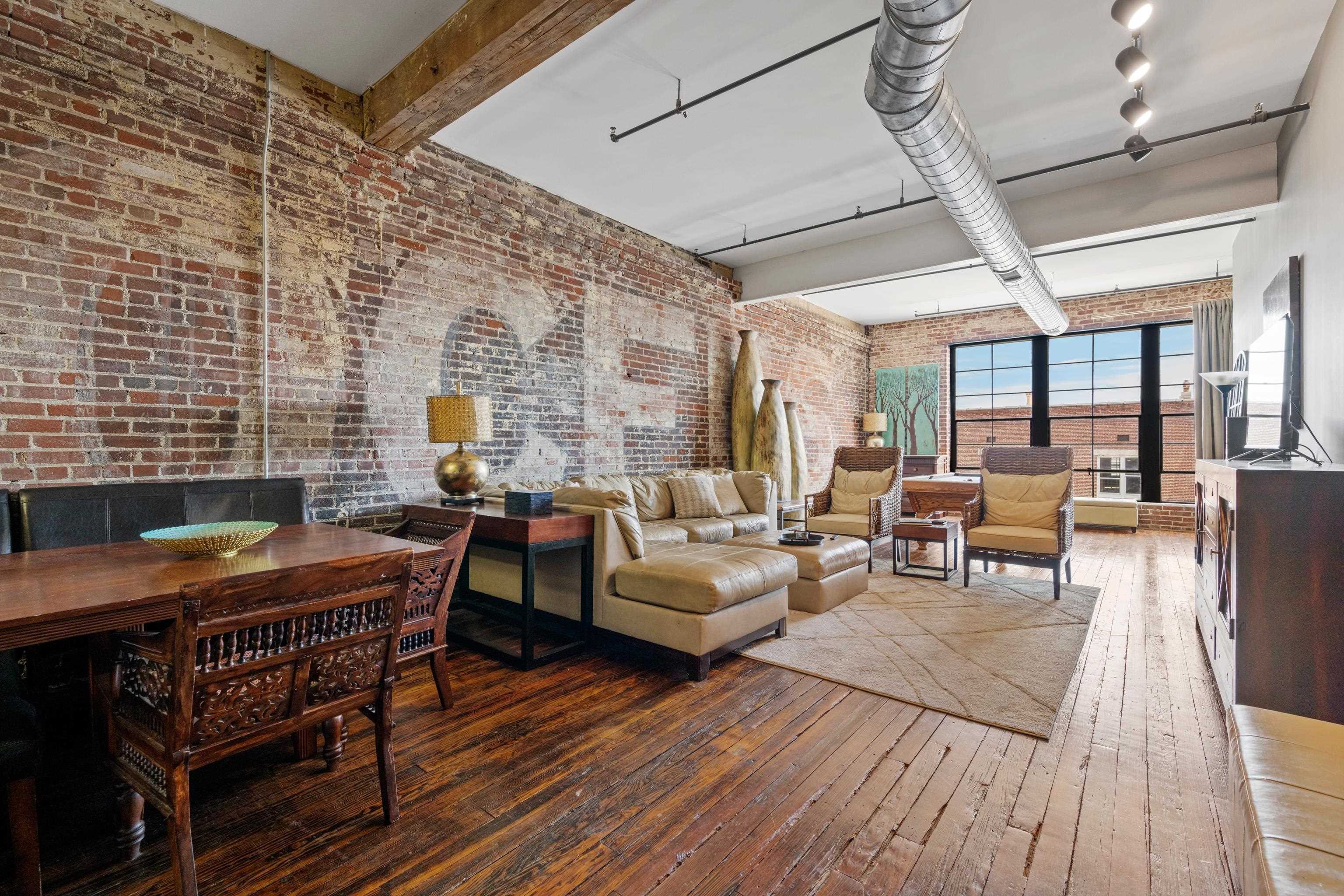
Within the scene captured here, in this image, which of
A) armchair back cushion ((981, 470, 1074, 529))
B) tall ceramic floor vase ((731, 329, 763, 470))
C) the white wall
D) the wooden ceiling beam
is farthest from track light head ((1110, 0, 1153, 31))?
tall ceramic floor vase ((731, 329, 763, 470))

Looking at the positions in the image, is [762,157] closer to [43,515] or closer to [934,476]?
[43,515]

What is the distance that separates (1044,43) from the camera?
310 centimetres

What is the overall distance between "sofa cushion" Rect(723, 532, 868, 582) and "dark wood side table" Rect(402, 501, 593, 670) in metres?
1.01

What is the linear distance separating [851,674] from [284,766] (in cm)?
242

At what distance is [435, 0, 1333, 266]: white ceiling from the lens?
2.95 m

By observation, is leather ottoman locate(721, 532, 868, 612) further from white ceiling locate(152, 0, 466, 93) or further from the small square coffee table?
white ceiling locate(152, 0, 466, 93)

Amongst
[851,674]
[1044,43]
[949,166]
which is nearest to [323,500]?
[851,674]

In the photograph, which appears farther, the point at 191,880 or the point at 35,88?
the point at 35,88

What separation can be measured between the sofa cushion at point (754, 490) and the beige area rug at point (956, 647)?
150 centimetres

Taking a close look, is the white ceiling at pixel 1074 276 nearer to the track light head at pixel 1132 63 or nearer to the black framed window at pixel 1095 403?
the black framed window at pixel 1095 403

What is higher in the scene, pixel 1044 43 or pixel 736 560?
pixel 1044 43

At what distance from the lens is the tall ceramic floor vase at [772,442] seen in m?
6.59

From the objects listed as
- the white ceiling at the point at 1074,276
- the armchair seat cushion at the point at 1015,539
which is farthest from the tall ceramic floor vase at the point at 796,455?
the armchair seat cushion at the point at 1015,539

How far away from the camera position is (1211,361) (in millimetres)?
7055
